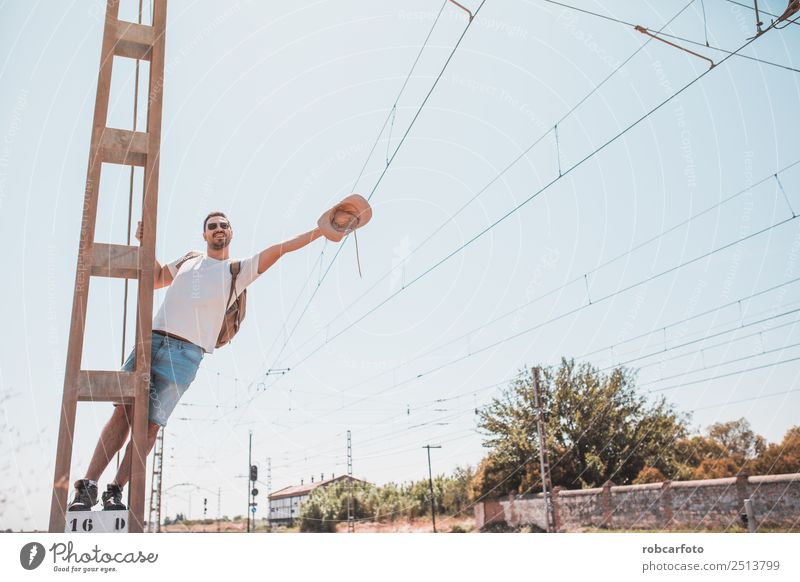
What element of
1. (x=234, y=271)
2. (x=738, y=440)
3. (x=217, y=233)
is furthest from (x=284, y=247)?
(x=738, y=440)

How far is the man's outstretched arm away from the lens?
190 centimetres

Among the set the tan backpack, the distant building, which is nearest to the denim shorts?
the tan backpack

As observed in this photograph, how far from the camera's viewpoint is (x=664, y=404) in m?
28.5

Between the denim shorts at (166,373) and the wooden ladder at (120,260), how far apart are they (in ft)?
0.25

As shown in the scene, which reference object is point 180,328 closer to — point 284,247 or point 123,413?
point 123,413

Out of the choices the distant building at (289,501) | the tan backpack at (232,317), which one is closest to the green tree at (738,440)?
the distant building at (289,501)

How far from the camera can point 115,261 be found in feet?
5.86

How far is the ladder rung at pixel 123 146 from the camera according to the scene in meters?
1.86

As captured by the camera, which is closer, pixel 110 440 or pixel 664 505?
pixel 110 440

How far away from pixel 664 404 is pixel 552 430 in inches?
204

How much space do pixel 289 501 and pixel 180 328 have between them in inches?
1663

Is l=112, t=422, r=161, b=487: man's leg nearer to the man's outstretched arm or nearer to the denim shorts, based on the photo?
the denim shorts
